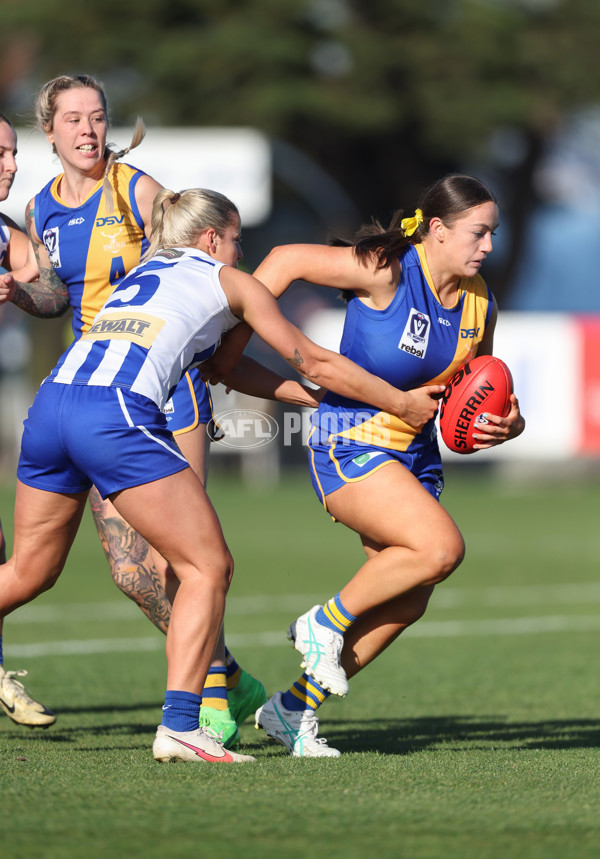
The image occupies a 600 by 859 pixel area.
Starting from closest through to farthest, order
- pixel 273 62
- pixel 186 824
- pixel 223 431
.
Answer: pixel 186 824 < pixel 223 431 < pixel 273 62

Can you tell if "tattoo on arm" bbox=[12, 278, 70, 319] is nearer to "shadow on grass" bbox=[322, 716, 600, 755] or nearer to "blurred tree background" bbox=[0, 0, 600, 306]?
"shadow on grass" bbox=[322, 716, 600, 755]

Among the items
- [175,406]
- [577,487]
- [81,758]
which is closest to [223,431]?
[175,406]

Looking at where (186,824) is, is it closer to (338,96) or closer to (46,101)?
(46,101)

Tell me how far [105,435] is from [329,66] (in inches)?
1142

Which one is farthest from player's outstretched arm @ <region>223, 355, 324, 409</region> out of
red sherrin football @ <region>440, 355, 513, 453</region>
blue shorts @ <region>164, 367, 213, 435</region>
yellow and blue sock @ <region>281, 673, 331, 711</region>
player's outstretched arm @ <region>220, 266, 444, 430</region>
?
yellow and blue sock @ <region>281, 673, 331, 711</region>

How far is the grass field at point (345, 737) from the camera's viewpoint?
371cm

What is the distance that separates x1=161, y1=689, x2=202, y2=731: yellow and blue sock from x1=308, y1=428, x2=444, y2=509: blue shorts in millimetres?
1035

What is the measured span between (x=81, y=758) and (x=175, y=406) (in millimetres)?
1454

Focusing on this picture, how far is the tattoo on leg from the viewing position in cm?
562

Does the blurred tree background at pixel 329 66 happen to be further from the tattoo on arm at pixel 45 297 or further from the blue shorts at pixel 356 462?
the blue shorts at pixel 356 462

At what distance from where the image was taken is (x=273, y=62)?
1209 inches

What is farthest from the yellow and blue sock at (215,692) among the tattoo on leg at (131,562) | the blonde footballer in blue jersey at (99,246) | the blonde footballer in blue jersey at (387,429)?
the tattoo on leg at (131,562)

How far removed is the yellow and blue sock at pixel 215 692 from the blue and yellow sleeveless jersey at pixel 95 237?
63.5 inches

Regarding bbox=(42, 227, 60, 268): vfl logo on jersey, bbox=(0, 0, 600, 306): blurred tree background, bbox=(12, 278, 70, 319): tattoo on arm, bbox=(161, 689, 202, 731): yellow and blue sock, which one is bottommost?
bbox=(161, 689, 202, 731): yellow and blue sock
